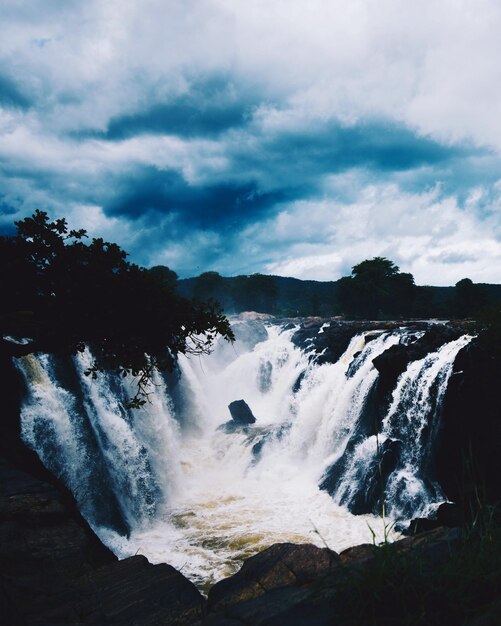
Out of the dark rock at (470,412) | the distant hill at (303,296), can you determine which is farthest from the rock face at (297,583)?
the distant hill at (303,296)

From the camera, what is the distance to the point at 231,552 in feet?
44.7

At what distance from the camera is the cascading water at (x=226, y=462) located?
14773mm

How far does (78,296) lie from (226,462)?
16.9m

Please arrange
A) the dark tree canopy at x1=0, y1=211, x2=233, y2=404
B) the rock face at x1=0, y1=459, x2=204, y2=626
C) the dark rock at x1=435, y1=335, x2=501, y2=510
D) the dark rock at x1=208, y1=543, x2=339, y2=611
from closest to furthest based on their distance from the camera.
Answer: the dark rock at x1=208, y1=543, x2=339, y2=611, the rock face at x1=0, y1=459, x2=204, y2=626, the dark tree canopy at x1=0, y1=211, x2=233, y2=404, the dark rock at x1=435, y1=335, x2=501, y2=510

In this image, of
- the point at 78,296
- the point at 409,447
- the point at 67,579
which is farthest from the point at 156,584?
the point at 409,447

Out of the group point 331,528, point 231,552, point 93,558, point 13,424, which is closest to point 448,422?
point 331,528

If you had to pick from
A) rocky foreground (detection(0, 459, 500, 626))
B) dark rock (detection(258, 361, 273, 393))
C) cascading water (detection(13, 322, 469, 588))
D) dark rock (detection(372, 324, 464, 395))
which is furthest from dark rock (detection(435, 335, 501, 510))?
dark rock (detection(258, 361, 273, 393))

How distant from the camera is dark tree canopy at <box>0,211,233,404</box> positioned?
8.84 m

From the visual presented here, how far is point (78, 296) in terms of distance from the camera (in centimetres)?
888

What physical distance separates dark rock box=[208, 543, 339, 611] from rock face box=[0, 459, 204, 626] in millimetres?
402

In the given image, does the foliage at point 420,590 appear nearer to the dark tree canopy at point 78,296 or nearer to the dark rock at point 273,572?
the dark rock at point 273,572

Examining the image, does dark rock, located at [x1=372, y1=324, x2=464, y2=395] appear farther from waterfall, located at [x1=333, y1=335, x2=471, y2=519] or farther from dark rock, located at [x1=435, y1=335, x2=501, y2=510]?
dark rock, located at [x1=435, y1=335, x2=501, y2=510]

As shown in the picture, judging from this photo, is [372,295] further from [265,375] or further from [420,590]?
[420,590]

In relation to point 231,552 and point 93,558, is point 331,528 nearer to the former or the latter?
point 231,552
